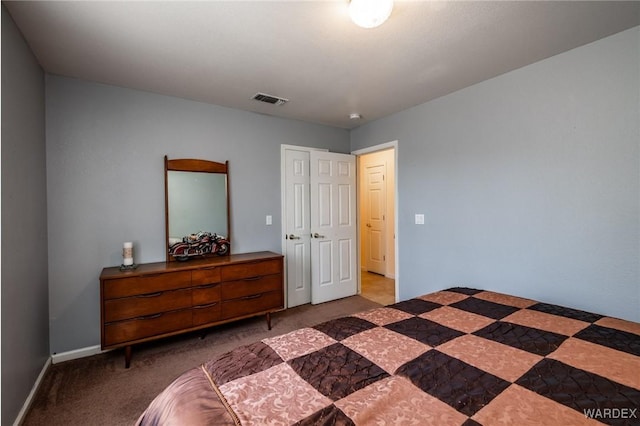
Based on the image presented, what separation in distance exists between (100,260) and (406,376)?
272cm

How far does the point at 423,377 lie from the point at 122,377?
228 centimetres

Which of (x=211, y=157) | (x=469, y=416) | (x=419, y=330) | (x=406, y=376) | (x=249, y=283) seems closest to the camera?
(x=469, y=416)

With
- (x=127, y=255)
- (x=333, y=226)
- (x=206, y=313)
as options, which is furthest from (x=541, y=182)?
(x=127, y=255)

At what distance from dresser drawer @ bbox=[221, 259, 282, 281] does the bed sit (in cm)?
147

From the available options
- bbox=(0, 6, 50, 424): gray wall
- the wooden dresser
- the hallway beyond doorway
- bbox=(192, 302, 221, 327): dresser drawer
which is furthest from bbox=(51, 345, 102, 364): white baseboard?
the hallway beyond doorway

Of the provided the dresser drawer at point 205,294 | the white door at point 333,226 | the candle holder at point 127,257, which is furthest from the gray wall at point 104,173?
the white door at point 333,226

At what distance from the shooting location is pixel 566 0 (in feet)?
5.16

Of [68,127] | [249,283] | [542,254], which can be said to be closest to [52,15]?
[68,127]

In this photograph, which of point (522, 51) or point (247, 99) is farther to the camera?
point (247, 99)

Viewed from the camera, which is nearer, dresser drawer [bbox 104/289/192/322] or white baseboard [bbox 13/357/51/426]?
white baseboard [bbox 13/357/51/426]

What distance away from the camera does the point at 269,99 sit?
9.68 feet

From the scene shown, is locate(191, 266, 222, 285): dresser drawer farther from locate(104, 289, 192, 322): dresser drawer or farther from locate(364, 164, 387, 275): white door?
locate(364, 164, 387, 275): white door

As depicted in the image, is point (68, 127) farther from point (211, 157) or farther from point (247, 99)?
point (247, 99)

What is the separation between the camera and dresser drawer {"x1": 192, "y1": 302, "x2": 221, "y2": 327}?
256 cm
